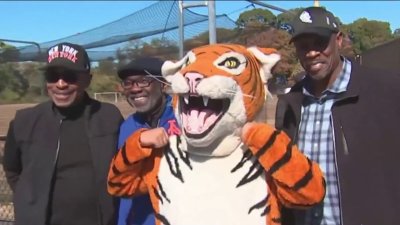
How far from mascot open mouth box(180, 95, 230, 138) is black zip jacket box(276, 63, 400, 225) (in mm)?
581

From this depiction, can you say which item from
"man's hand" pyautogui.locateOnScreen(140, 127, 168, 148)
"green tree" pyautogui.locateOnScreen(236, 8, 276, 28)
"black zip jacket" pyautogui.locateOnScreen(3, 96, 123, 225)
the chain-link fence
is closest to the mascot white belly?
"man's hand" pyautogui.locateOnScreen(140, 127, 168, 148)

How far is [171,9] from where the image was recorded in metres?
11.6

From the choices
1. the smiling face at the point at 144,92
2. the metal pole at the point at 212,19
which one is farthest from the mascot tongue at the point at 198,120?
the metal pole at the point at 212,19

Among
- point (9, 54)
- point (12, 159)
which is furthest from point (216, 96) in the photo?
point (9, 54)

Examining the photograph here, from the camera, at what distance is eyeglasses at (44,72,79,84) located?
10.7ft

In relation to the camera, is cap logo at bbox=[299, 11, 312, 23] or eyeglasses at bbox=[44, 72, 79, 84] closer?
cap logo at bbox=[299, 11, 312, 23]

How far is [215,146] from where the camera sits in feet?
8.50

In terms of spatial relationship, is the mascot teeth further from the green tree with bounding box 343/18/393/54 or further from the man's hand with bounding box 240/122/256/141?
the green tree with bounding box 343/18/393/54

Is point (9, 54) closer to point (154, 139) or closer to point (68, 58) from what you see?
point (68, 58)

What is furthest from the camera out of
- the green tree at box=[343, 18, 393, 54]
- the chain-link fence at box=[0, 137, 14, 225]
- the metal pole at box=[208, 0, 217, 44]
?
the green tree at box=[343, 18, 393, 54]

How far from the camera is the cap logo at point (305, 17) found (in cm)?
296

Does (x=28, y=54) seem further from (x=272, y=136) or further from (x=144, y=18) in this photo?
(x=272, y=136)

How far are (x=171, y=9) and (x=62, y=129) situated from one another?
335 inches

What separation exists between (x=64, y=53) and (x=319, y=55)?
1351mm
